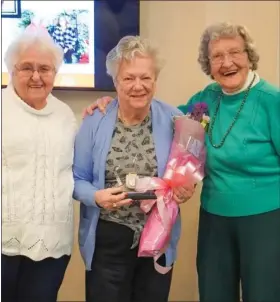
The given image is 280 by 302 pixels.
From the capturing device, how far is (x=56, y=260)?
5.44ft

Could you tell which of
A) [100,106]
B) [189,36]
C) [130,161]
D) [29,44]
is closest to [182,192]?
[130,161]

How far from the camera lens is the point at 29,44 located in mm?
1588

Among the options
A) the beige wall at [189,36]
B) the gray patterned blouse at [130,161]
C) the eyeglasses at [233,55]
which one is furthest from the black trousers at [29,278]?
the eyeglasses at [233,55]

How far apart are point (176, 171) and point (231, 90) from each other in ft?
1.28

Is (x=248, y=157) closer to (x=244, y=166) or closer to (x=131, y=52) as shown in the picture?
(x=244, y=166)

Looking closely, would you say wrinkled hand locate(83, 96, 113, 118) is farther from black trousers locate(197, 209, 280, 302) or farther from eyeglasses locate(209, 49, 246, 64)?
black trousers locate(197, 209, 280, 302)

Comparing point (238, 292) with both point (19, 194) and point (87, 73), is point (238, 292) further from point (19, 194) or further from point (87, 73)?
point (87, 73)

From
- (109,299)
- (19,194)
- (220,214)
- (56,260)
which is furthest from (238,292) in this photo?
(19,194)

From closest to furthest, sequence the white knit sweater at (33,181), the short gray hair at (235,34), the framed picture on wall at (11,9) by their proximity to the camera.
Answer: the white knit sweater at (33,181)
the short gray hair at (235,34)
the framed picture on wall at (11,9)

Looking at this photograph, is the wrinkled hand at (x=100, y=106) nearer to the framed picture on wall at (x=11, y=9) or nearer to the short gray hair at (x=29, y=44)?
the short gray hair at (x=29, y=44)

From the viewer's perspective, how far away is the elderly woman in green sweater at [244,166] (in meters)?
1.71

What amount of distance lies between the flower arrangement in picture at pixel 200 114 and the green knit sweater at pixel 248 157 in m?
0.04

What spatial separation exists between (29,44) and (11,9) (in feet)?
1.89

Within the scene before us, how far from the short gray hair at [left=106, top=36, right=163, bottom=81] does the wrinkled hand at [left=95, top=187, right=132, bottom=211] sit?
1.36 feet
